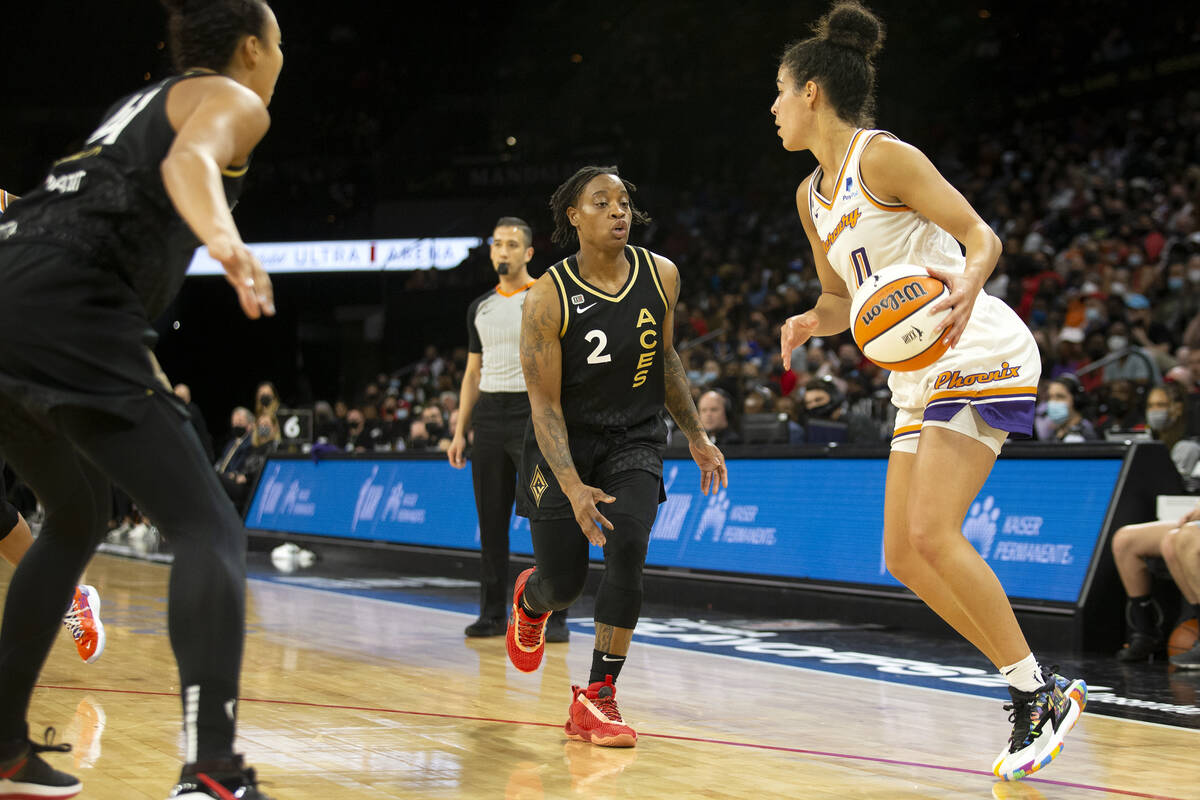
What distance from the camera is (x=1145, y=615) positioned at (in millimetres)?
6301

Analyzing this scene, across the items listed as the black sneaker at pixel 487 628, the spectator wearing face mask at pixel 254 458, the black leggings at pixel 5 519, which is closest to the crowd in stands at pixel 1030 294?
the spectator wearing face mask at pixel 254 458

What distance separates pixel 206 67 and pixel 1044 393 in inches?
397

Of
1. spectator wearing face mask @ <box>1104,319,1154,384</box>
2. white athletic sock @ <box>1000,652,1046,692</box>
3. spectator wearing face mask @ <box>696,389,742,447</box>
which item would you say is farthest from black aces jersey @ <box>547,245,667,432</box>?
spectator wearing face mask @ <box>1104,319,1154,384</box>

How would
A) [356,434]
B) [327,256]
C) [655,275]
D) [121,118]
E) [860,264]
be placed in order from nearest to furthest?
[121,118] → [860,264] → [655,275] → [356,434] → [327,256]

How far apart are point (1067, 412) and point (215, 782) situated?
743 centimetres

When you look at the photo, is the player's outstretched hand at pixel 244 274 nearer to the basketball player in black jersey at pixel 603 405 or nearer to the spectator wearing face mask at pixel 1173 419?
the basketball player in black jersey at pixel 603 405

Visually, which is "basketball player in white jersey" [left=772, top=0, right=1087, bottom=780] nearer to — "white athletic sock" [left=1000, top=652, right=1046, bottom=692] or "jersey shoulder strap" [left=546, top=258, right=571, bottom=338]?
"white athletic sock" [left=1000, top=652, right=1046, bottom=692]

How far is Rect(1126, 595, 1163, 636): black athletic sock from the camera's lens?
20.6ft

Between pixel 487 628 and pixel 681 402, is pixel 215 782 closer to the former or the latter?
pixel 681 402

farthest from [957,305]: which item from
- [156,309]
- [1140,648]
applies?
[1140,648]

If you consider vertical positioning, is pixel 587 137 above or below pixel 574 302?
above

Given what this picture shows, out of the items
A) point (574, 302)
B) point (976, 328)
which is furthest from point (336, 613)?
point (976, 328)

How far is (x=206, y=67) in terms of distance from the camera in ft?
9.20

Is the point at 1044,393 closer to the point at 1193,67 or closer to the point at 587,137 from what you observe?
the point at 1193,67
